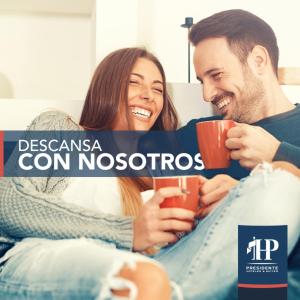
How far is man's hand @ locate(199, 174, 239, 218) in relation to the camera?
1.13 m

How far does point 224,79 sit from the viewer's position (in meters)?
1.21

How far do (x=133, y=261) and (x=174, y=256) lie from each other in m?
0.20

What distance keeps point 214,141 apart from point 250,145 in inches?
3.7

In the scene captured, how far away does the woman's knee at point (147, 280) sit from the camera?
89 centimetres

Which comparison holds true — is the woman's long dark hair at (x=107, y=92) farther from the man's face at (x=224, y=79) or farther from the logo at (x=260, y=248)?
the logo at (x=260, y=248)

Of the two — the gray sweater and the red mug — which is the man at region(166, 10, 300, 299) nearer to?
the red mug

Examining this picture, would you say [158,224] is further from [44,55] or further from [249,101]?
[44,55]

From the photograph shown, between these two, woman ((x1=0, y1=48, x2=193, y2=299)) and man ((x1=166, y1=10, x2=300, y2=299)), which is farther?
man ((x1=166, y1=10, x2=300, y2=299))

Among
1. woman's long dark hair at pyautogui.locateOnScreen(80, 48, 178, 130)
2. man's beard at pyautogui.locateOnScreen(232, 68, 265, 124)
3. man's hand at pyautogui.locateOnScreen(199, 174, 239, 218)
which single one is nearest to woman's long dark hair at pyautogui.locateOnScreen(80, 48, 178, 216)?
woman's long dark hair at pyautogui.locateOnScreen(80, 48, 178, 130)

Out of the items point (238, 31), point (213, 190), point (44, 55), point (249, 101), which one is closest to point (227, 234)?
point (213, 190)

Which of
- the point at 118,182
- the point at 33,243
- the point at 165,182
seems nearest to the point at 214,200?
the point at 165,182

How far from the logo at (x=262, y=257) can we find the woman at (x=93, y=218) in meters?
0.16

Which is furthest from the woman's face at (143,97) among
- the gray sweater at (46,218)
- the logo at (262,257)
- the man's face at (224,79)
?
the logo at (262,257)

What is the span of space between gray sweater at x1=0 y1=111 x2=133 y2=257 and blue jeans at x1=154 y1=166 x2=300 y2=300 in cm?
12
